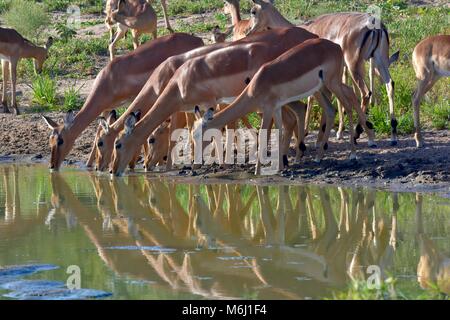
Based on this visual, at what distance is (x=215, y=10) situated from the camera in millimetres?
19500

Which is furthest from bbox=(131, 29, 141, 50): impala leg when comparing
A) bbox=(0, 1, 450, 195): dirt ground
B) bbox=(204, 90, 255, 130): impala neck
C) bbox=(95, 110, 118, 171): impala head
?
bbox=(204, 90, 255, 130): impala neck

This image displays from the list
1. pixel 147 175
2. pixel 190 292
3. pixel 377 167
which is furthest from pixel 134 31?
pixel 190 292

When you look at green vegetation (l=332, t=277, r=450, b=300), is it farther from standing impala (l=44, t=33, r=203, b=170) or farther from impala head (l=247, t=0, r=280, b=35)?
impala head (l=247, t=0, r=280, b=35)

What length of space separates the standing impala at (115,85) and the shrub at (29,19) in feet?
20.2

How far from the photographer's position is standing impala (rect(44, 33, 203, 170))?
41.5ft

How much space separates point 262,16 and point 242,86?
8.74 feet

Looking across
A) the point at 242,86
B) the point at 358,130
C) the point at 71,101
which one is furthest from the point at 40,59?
the point at 358,130

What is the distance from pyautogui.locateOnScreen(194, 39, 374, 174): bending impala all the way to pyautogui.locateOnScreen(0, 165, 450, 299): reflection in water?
2.39 feet

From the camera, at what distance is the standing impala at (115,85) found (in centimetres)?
1264

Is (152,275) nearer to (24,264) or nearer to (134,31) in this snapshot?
(24,264)

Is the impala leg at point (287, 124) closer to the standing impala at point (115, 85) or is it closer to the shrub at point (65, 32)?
the standing impala at point (115, 85)

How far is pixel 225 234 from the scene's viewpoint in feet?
29.4

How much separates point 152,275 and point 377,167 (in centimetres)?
415

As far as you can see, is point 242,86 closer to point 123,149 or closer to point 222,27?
point 123,149
